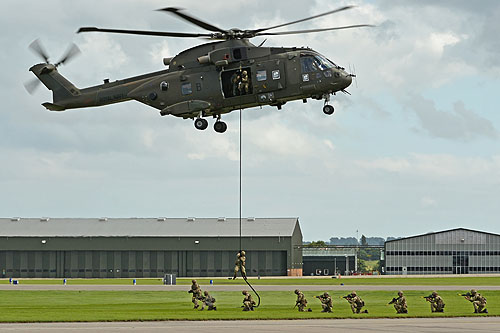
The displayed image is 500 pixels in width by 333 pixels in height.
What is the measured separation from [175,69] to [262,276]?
75250 mm

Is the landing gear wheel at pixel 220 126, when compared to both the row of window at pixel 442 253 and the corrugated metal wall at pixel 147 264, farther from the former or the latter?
the row of window at pixel 442 253

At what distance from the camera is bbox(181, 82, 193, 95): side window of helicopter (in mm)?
40844

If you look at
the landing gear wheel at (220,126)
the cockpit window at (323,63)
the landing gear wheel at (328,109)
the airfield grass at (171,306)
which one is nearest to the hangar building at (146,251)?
the airfield grass at (171,306)

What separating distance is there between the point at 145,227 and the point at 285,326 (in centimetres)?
8404

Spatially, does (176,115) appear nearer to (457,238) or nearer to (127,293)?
(127,293)

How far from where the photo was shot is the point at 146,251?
381 ft

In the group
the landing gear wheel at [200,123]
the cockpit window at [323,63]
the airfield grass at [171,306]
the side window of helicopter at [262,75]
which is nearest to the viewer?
the side window of helicopter at [262,75]

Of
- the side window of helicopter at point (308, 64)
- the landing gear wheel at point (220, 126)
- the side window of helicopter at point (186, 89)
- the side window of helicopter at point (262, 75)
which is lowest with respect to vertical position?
the landing gear wheel at point (220, 126)

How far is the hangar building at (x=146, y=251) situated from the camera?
376ft

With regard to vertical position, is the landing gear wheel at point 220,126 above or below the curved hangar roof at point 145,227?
above

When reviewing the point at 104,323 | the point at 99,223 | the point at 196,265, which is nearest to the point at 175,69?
the point at 104,323

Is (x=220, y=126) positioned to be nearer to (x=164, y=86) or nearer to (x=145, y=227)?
(x=164, y=86)

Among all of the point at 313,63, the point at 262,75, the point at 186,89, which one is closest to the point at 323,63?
the point at 313,63

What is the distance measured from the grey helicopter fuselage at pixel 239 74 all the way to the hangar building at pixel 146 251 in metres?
73.0
